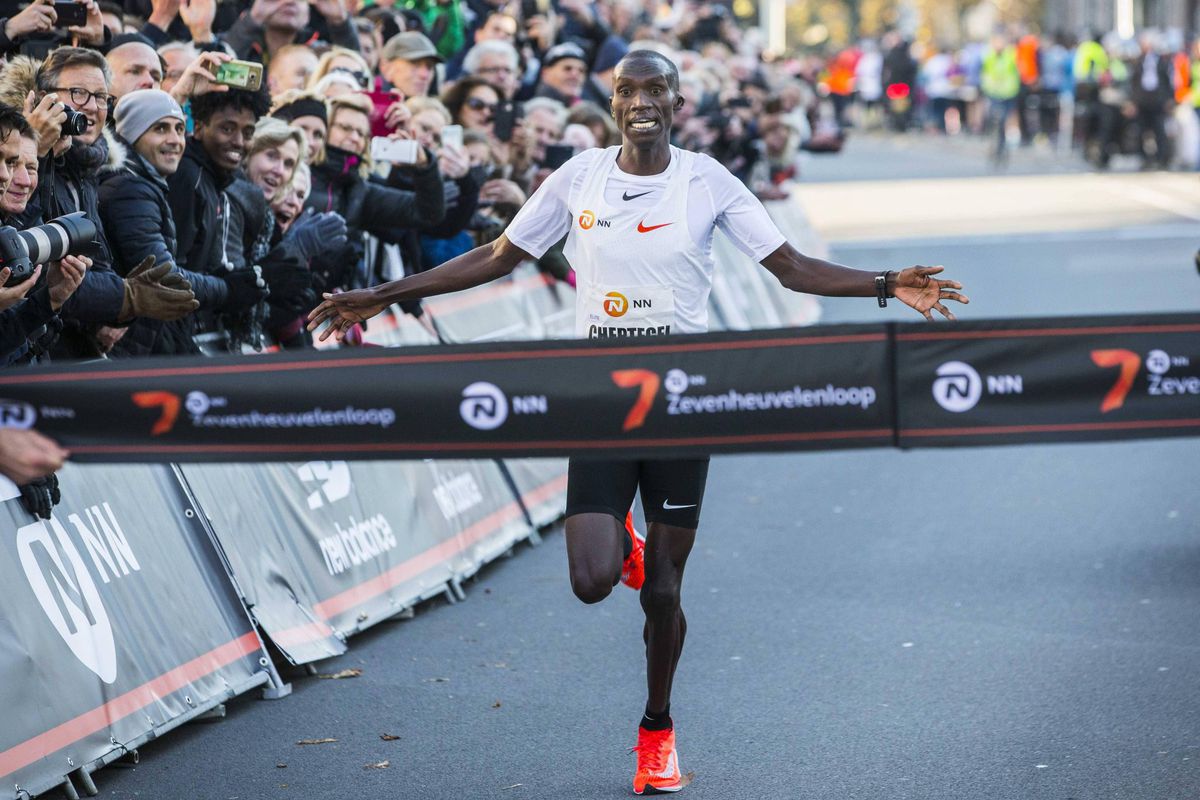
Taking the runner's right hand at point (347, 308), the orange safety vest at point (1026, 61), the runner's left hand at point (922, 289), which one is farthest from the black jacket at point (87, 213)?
the orange safety vest at point (1026, 61)

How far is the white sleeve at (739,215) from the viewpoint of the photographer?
619cm

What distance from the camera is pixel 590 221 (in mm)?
6160

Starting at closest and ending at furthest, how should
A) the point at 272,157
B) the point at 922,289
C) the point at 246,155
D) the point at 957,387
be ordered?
the point at 957,387, the point at 922,289, the point at 246,155, the point at 272,157

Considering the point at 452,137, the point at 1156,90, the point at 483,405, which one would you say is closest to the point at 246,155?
the point at 452,137

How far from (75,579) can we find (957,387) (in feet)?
10.5

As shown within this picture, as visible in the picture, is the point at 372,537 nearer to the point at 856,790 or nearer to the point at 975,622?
the point at 975,622

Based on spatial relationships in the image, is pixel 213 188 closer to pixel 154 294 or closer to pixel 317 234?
pixel 317 234

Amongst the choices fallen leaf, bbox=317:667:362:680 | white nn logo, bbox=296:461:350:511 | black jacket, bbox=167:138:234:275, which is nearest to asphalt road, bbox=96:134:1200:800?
fallen leaf, bbox=317:667:362:680

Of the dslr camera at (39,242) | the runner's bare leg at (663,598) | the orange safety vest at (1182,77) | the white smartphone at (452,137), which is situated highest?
the dslr camera at (39,242)

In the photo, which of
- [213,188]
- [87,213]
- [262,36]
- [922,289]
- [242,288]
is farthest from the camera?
[262,36]

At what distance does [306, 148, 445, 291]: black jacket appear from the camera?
9.87 metres

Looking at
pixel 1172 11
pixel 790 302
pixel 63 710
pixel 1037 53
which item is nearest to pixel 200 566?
pixel 63 710

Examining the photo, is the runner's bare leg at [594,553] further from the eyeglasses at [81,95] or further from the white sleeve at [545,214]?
the eyeglasses at [81,95]

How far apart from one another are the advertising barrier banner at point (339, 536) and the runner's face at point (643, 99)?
86.8 inches
